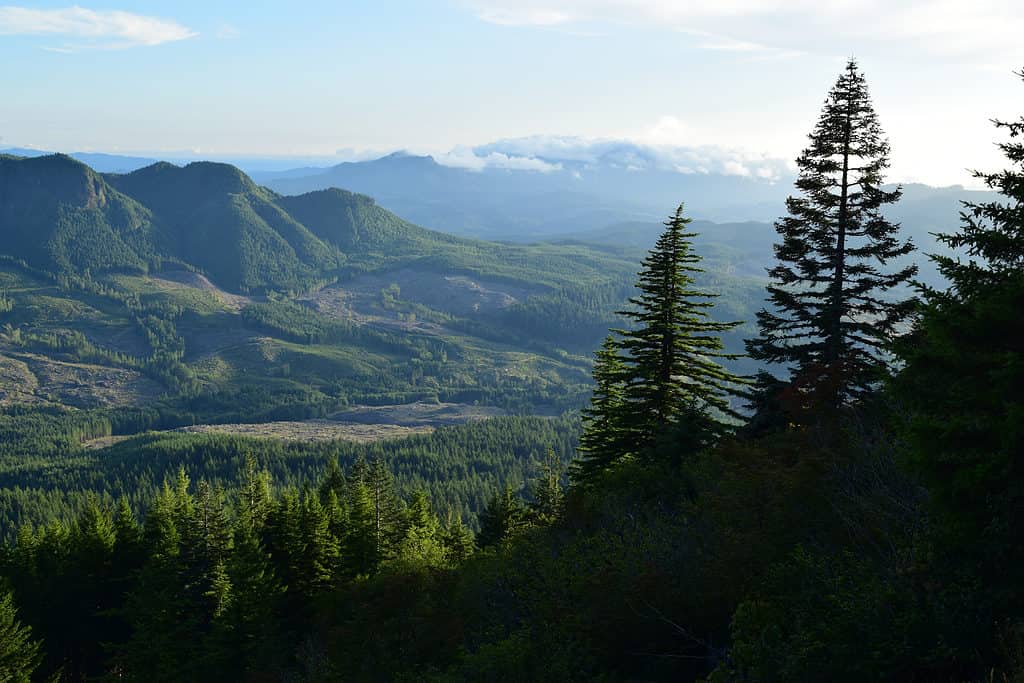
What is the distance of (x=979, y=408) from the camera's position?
13.2 meters

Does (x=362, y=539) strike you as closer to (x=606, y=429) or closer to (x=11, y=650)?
(x=606, y=429)

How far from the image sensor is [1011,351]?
41.3 ft

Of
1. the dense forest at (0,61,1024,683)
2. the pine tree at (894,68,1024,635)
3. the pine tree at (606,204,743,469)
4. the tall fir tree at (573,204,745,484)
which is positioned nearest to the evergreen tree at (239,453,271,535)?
the dense forest at (0,61,1024,683)

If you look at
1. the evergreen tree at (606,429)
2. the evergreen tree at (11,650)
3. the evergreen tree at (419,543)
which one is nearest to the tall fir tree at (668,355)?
the evergreen tree at (606,429)

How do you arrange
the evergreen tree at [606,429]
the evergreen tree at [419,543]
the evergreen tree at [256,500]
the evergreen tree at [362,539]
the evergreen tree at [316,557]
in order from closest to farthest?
the evergreen tree at [606,429], the evergreen tree at [419,543], the evergreen tree at [362,539], the evergreen tree at [316,557], the evergreen tree at [256,500]

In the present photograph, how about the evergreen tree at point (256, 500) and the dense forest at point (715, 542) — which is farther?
the evergreen tree at point (256, 500)

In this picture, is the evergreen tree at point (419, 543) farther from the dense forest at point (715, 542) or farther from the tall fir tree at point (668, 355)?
the tall fir tree at point (668, 355)

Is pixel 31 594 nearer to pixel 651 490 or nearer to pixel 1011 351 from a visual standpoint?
pixel 651 490

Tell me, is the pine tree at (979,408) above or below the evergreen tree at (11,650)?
above

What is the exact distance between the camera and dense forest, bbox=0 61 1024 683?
500 inches

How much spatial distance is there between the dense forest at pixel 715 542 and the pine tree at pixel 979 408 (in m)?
0.05

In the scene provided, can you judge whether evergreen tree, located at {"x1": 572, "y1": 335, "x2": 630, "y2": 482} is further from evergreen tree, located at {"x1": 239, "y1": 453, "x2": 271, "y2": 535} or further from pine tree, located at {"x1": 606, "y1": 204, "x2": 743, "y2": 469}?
evergreen tree, located at {"x1": 239, "y1": 453, "x2": 271, "y2": 535}

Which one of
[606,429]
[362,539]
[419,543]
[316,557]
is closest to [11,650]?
[316,557]

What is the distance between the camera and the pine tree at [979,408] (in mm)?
12312
